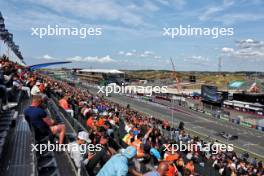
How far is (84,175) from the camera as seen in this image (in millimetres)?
5895

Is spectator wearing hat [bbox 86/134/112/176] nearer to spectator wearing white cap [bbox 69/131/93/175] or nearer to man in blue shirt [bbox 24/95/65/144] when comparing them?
spectator wearing white cap [bbox 69/131/93/175]

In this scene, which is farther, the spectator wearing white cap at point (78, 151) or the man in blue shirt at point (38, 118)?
the man in blue shirt at point (38, 118)

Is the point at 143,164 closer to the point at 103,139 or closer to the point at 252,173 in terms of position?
the point at 103,139

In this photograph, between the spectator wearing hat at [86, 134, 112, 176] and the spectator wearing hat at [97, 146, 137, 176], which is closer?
the spectator wearing hat at [97, 146, 137, 176]

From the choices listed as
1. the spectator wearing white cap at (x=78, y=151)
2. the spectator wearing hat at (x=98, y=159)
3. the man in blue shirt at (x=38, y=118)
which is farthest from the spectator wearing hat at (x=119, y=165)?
the man in blue shirt at (x=38, y=118)

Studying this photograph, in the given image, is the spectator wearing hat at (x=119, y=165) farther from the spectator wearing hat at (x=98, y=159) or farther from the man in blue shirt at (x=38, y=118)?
the man in blue shirt at (x=38, y=118)

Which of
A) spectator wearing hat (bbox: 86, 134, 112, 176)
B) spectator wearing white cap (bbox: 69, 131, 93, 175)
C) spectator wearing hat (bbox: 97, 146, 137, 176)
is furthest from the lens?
spectator wearing hat (bbox: 86, 134, 112, 176)

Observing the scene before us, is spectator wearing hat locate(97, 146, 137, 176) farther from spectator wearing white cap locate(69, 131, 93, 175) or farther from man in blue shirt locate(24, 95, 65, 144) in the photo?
man in blue shirt locate(24, 95, 65, 144)

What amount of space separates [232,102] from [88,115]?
77.2 m

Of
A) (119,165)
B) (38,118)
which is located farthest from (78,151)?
(119,165)

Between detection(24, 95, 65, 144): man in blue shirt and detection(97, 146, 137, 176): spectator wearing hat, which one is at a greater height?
detection(24, 95, 65, 144): man in blue shirt

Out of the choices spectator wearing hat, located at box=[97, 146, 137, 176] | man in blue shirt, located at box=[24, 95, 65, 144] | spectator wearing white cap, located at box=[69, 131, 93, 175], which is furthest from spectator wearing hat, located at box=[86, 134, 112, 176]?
spectator wearing hat, located at box=[97, 146, 137, 176]

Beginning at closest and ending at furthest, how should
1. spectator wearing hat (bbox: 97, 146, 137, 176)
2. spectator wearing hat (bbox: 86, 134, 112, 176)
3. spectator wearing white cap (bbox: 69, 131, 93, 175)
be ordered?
spectator wearing hat (bbox: 97, 146, 137, 176) → spectator wearing white cap (bbox: 69, 131, 93, 175) → spectator wearing hat (bbox: 86, 134, 112, 176)

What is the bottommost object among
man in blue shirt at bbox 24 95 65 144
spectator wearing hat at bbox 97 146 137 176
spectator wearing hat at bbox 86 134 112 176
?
spectator wearing hat at bbox 86 134 112 176
